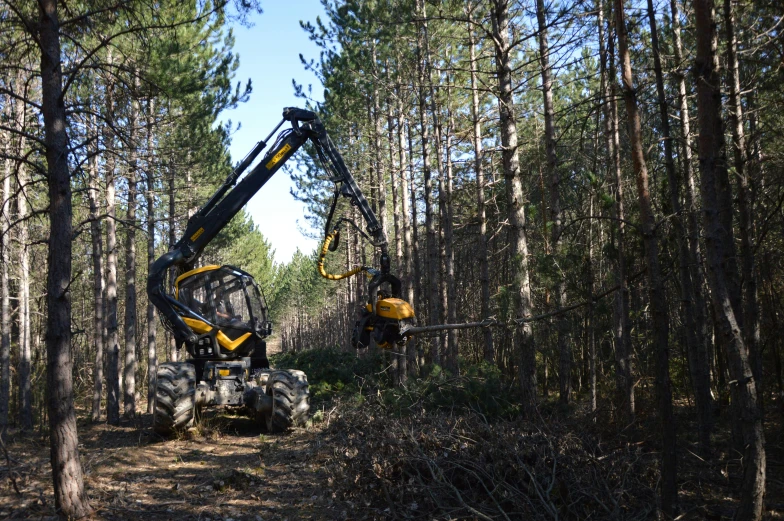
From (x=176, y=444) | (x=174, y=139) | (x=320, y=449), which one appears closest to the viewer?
(x=320, y=449)

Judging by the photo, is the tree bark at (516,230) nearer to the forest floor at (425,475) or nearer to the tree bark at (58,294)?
the forest floor at (425,475)

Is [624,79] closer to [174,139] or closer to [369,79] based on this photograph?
[369,79]

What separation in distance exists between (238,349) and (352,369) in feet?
25.2

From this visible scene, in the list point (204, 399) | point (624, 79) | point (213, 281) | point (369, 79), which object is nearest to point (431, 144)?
point (369, 79)

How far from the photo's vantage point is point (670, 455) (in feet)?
16.6

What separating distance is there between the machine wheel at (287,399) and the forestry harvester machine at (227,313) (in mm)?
18

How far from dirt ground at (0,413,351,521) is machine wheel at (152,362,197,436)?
0.43 metres

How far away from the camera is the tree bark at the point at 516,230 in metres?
8.03

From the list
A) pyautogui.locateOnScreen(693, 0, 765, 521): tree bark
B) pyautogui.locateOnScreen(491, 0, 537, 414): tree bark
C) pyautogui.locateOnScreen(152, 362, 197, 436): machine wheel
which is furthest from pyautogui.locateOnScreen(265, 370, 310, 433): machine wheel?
pyautogui.locateOnScreen(693, 0, 765, 521): tree bark

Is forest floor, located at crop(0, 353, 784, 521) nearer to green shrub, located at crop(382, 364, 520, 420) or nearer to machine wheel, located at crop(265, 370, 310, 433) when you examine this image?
green shrub, located at crop(382, 364, 520, 420)

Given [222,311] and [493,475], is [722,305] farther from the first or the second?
[222,311]

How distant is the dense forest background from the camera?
550 centimetres

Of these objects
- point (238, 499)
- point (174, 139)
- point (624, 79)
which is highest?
point (174, 139)

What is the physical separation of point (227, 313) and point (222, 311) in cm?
12
